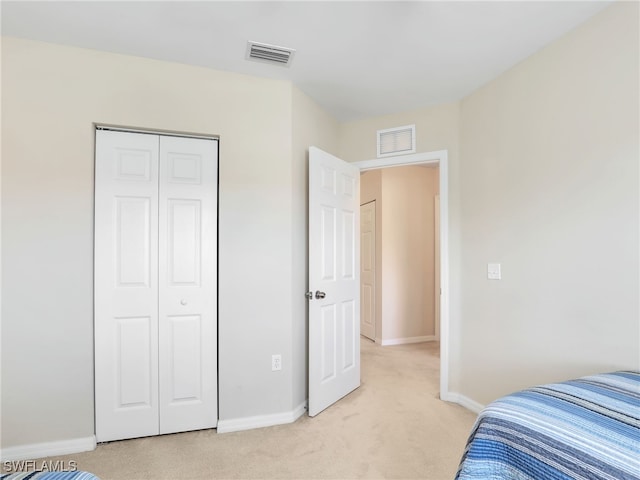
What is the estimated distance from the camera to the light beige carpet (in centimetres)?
196

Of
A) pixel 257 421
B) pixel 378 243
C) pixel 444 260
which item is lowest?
pixel 257 421

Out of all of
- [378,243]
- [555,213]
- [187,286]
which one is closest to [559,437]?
[555,213]

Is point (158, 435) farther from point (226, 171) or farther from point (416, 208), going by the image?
point (416, 208)

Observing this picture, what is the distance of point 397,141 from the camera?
317 cm

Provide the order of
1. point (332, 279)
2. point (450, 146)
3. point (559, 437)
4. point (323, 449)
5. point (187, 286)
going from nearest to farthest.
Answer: point (559, 437), point (323, 449), point (187, 286), point (332, 279), point (450, 146)

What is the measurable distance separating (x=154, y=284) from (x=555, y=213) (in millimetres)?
2517

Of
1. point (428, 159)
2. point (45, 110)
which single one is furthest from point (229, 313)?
point (428, 159)

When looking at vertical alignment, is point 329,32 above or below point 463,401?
above

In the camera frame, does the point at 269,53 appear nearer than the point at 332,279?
Yes

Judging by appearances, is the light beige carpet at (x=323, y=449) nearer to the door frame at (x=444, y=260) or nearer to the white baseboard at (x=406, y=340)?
the door frame at (x=444, y=260)

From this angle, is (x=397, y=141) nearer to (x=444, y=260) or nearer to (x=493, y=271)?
(x=444, y=260)

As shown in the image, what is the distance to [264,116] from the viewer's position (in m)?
2.60

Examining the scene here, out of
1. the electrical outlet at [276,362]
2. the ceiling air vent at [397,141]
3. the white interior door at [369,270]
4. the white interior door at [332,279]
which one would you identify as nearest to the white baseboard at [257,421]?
the white interior door at [332,279]

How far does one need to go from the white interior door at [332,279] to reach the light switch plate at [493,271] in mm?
1086
